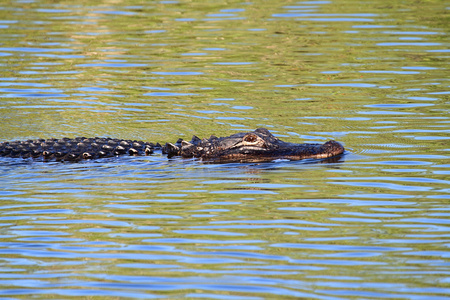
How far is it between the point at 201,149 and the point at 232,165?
73cm

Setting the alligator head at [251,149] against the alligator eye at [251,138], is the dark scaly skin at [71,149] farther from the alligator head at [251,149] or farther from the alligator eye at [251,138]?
the alligator eye at [251,138]

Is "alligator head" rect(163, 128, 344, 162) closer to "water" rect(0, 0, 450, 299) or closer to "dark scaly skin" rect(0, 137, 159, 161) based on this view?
"water" rect(0, 0, 450, 299)

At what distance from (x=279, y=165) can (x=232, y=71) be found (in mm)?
7218

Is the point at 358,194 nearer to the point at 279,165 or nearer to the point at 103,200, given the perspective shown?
the point at 279,165

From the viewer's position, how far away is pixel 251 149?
11789mm

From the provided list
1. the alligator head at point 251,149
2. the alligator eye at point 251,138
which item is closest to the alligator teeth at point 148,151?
the alligator head at point 251,149

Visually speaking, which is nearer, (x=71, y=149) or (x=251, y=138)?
(x=251, y=138)

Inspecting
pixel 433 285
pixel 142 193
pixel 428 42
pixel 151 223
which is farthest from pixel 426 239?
pixel 428 42

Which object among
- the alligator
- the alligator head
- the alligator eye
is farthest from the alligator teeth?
→ the alligator eye

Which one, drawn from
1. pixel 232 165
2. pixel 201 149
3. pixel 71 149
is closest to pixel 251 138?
pixel 232 165

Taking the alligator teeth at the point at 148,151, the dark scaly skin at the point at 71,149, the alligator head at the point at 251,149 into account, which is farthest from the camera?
the alligator teeth at the point at 148,151

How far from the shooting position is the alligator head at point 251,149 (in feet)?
37.7

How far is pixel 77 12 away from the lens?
82.3 ft

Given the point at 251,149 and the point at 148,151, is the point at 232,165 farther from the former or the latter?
the point at 148,151
